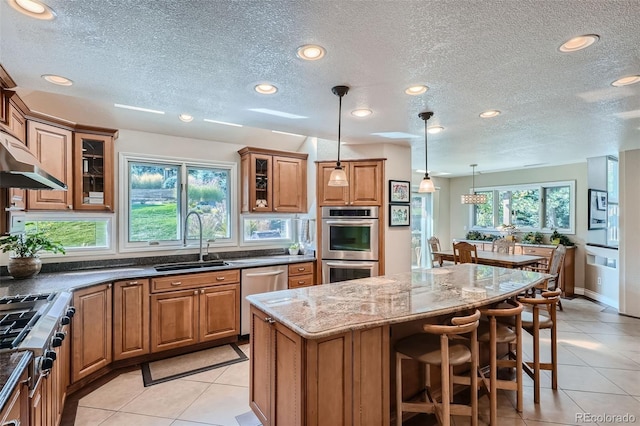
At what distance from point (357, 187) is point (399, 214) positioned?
0.68m

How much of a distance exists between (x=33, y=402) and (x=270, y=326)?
111 centimetres

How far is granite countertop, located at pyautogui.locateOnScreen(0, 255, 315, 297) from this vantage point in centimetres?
243

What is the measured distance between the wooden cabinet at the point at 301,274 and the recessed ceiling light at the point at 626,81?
11.1 ft

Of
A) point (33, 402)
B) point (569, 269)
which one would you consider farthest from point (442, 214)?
point (33, 402)

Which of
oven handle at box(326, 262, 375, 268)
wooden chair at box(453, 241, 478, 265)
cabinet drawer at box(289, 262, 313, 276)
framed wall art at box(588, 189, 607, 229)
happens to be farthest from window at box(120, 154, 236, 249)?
framed wall art at box(588, 189, 607, 229)

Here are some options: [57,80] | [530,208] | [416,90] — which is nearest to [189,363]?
[57,80]

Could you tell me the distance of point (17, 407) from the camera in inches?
47.8

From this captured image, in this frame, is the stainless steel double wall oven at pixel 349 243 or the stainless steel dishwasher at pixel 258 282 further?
the stainless steel double wall oven at pixel 349 243

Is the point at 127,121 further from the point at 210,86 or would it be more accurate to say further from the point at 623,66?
the point at 623,66

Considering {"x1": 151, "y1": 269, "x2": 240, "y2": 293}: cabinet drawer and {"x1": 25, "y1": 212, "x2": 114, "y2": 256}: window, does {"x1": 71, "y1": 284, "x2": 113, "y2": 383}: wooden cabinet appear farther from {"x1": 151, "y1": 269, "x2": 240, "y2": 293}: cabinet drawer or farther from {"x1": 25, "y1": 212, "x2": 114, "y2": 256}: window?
{"x1": 25, "y1": 212, "x2": 114, "y2": 256}: window

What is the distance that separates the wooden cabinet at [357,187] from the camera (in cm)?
417

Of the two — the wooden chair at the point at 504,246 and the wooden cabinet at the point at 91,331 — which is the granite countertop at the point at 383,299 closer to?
the wooden cabinet at the point at 91,331

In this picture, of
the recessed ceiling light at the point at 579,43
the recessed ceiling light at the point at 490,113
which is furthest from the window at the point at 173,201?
the recessed ceiling light at the point at 579,43

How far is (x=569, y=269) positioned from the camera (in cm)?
582
